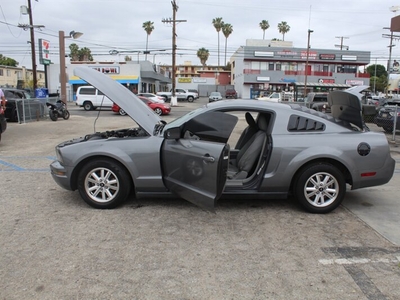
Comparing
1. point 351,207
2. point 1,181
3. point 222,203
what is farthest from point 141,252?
point 1,181

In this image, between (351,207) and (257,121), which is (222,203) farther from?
(351,207)

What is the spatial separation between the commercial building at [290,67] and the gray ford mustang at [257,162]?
5072cm

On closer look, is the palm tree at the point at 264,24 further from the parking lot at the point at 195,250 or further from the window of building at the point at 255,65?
the parking lot at the point at 195,250

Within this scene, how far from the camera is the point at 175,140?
423 cm

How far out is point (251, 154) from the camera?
482 centimetres

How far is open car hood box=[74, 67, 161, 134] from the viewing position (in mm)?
4523

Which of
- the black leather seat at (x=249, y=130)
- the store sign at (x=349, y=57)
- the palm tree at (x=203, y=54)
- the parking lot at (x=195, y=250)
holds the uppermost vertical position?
the palm tree at (x=203, y=54)

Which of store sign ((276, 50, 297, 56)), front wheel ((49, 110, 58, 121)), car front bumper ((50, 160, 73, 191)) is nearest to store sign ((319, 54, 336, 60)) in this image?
store sign ((276, 50, 297, 56))

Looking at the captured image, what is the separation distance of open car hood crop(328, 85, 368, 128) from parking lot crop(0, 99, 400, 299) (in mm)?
1265

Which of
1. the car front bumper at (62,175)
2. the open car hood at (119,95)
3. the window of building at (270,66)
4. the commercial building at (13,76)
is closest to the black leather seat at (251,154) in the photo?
the open car hood at (119,95)

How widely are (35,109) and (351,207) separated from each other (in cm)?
1634

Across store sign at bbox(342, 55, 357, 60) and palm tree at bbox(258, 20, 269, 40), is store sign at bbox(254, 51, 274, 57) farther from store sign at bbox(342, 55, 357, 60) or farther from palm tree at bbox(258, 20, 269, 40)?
palm tree at bbox(258, 20, 269, 40)

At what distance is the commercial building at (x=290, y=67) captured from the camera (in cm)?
5488

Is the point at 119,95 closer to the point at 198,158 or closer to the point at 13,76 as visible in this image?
the point at 198,158
